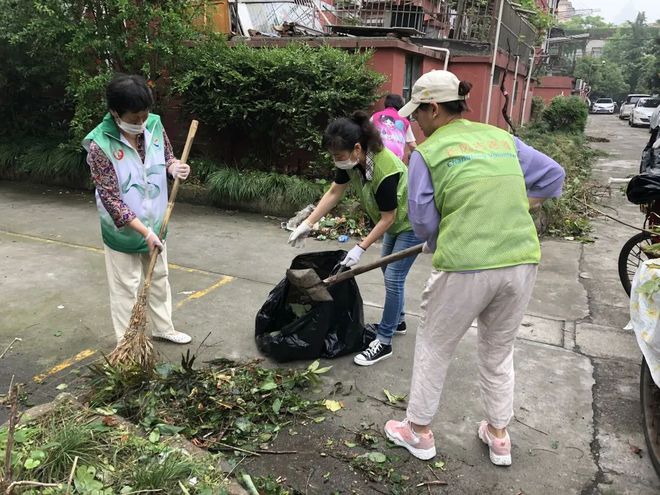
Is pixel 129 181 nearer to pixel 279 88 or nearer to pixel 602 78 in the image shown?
pixel 279 88

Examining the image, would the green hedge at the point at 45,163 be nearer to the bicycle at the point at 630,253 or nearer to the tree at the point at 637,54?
the bicycle at the point at 630,253

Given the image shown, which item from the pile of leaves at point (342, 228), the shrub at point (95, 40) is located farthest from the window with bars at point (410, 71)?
the shrub at point (95, 40)

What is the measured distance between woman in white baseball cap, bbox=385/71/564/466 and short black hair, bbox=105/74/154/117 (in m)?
1.45

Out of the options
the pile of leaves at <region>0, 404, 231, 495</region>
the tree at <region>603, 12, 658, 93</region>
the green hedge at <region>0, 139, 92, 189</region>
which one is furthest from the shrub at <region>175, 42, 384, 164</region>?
the tree at <region>603, 12, 658, 93</region>

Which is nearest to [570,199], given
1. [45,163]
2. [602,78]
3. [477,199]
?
[477,199]

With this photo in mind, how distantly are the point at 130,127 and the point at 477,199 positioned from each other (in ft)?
6.44

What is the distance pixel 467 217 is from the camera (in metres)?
2.11

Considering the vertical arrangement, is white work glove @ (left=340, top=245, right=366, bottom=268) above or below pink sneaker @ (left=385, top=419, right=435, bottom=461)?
above

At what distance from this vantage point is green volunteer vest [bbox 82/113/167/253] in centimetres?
290

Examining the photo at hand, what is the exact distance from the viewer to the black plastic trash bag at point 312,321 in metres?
3.23

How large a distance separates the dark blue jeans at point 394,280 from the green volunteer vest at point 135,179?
4.78 ft

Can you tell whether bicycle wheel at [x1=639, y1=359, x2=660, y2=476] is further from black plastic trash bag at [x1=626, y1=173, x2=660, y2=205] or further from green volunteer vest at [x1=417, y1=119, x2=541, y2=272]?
black plastic trash bag at [x1=626, y1=173, x2=660, y2=205]

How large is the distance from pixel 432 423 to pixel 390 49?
629 cm

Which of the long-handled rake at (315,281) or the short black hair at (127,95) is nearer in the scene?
the short black hair at (127,95)
